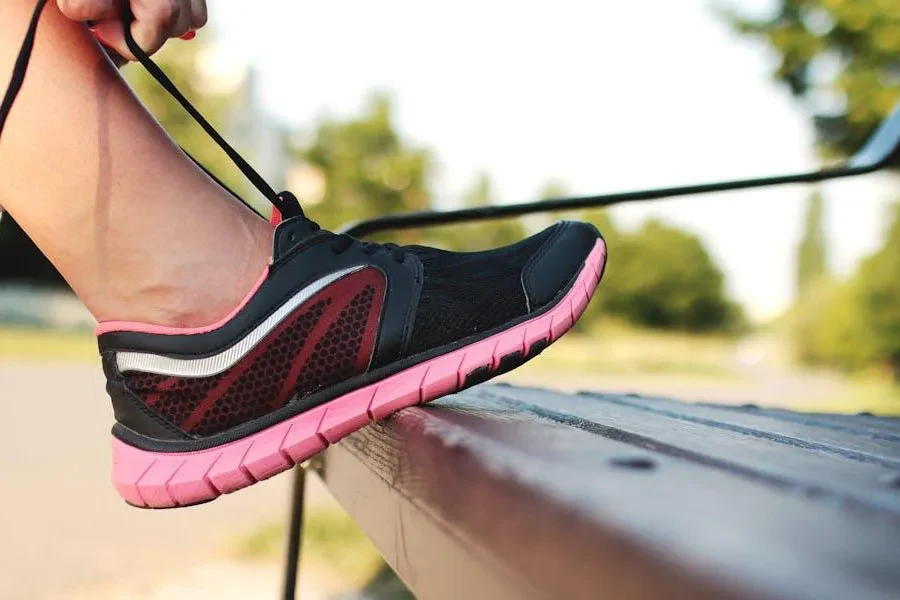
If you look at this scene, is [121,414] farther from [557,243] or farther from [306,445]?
[557,243]

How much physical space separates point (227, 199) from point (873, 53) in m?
7.47

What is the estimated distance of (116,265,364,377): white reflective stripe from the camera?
76 centimetres

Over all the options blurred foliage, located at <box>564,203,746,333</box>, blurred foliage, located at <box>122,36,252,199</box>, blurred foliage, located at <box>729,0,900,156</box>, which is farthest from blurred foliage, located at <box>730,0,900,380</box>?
blurred foliage, located at <box>564,203,746,333</box>

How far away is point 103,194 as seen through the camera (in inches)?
29.6

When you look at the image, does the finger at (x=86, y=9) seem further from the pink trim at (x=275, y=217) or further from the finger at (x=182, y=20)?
the pink trim at (x=275, y=217)

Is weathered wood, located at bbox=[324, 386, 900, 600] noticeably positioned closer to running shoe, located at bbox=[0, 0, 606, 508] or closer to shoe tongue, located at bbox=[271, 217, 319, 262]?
running shoe, located at bbox=[0, 0, 606, 508]

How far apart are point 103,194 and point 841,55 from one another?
26.4 ft

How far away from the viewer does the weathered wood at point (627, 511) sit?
268mm

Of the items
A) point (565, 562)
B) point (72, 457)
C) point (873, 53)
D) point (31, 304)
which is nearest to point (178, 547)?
point (72, 457)

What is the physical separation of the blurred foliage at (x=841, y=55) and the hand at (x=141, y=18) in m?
6.82

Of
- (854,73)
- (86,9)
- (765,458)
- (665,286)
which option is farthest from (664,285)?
(765,458)

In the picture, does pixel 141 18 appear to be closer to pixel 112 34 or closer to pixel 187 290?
pixel 112 34

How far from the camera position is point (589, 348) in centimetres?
1603

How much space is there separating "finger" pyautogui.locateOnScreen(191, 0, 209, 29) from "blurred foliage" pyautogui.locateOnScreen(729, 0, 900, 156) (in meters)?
6.80
